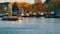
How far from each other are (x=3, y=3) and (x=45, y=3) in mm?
6271

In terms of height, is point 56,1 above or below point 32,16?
above

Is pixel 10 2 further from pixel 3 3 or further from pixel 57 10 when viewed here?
pixel 57 10

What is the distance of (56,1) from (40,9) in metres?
2.36

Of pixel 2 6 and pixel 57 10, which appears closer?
pixel 57 10

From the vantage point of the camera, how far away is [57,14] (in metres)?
29.8

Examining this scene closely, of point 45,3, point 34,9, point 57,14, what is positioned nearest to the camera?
point 57,14

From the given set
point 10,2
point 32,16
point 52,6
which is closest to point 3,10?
point 10,2

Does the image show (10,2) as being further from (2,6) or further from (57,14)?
(57,14)

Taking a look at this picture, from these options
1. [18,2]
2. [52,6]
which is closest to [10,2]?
[18,2]

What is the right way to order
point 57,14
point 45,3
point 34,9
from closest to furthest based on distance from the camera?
point 57,14, point 34,9, point 45,3

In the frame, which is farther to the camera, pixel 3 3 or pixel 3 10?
pixel 3 3

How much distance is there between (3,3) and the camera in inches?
1404

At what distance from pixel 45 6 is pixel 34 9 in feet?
5.79

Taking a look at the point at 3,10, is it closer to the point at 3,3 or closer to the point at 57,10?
the point at 3,3
